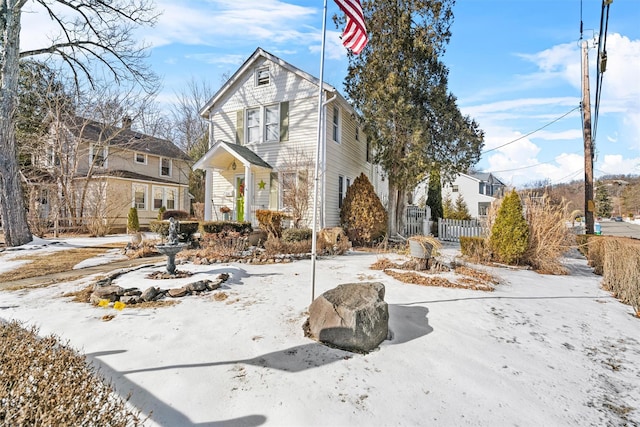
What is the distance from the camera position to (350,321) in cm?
342

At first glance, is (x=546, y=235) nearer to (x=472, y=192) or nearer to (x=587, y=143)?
(x=587, y=143)

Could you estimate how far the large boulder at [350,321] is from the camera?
340 cm

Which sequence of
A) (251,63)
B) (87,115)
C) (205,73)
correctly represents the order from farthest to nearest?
(205,73), (87,115), (251,63)

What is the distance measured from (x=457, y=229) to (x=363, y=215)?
581 centimetres

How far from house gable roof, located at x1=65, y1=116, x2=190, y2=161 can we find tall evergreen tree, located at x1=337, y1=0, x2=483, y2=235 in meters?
15.7

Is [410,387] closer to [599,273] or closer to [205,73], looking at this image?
Answer: [599,273]

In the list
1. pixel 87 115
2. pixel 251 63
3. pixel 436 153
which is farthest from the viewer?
pixel 87 115

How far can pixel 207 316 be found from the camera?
4207 mm

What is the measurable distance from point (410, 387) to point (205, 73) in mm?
32331

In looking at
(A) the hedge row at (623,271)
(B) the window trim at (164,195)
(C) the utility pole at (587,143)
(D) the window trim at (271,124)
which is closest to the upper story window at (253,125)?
(D) the window trim at (271,124)

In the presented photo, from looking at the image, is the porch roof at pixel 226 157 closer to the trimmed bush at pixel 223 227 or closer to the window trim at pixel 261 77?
the trimmed bush at pixel 223 227

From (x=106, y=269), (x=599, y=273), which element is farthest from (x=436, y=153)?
(x=106, y=269)

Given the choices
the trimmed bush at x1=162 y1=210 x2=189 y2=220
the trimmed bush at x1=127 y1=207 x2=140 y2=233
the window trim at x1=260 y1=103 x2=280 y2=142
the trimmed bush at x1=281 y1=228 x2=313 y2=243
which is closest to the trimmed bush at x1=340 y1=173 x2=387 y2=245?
the trimmed bush at x1=281 y1=228 x2=313 y2=243

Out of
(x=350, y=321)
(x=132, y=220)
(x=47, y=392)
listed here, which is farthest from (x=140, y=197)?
(x=47, y=392)
